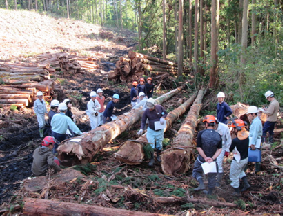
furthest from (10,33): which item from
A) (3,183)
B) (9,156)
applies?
(3,183)

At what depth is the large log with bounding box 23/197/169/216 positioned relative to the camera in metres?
3.86

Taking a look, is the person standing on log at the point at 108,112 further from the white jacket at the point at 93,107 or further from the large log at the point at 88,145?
the large log at the point at 88,145

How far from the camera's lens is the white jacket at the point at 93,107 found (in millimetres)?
9344

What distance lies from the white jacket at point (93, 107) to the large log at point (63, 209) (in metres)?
5.41

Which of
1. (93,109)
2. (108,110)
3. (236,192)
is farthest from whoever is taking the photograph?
(93,109)

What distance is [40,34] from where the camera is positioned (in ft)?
123

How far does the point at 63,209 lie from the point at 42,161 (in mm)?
1769

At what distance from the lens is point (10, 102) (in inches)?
501

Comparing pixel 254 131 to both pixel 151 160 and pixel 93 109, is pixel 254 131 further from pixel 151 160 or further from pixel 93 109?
pixel 93 109

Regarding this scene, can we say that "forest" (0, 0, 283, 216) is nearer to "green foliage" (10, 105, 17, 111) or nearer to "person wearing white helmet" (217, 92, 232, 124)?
"green foliage" (10, 105, 17, 111)

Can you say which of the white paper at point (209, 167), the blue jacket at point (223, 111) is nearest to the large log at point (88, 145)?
A: the white paper at point (209, 167)

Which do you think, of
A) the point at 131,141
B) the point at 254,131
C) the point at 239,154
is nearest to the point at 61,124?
the point at 131,141

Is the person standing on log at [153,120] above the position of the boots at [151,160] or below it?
above

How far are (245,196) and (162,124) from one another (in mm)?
2568
